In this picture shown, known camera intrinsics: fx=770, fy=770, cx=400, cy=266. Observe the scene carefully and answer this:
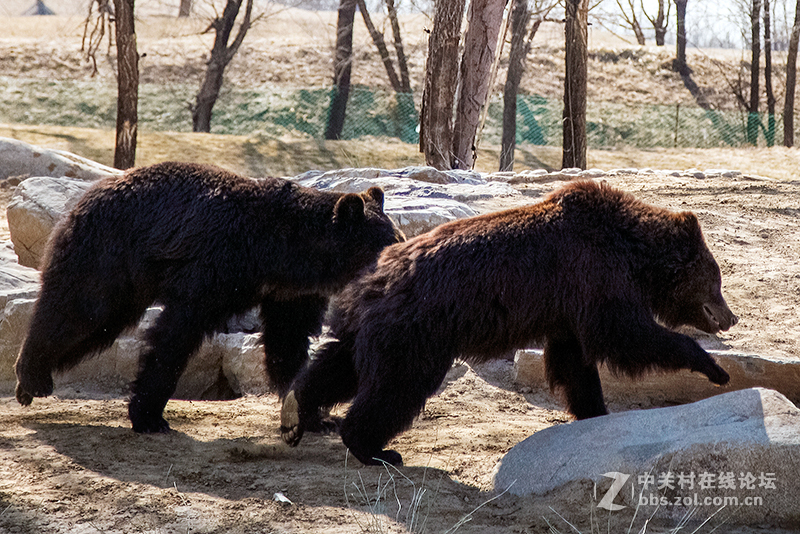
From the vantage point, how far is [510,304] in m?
4.42

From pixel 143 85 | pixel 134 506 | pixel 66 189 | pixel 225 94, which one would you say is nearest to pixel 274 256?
pixel 134 506

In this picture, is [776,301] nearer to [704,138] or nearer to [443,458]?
[443,458]

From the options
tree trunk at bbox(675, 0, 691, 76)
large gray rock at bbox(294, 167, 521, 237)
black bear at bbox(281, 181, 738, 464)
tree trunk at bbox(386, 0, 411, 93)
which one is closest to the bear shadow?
black bear at bbox(281, 181, 738, 464)

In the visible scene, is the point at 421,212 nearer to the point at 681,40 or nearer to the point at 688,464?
the point at 688,464

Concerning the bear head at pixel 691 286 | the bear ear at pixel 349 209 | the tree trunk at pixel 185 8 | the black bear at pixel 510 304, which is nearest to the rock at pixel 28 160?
the bear ear at pixel 349 209

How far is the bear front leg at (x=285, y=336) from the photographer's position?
18.6 ft

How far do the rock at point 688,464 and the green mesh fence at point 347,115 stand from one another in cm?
2133

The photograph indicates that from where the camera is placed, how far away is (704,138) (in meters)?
28.3

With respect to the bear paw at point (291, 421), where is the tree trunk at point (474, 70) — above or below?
above

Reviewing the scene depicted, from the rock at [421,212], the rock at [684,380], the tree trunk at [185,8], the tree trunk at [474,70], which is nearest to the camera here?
the rock at [684,380]

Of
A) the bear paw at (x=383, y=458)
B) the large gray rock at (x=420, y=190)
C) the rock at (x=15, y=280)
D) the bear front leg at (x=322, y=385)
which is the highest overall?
the large gray rock at (x=420, y=190)

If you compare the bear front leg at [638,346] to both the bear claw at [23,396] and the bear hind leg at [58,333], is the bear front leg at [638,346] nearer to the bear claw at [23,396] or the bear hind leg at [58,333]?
the bear hind leg at [58,333]

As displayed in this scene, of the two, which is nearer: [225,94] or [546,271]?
[546,271]

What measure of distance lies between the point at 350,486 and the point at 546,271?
5.44 feet
